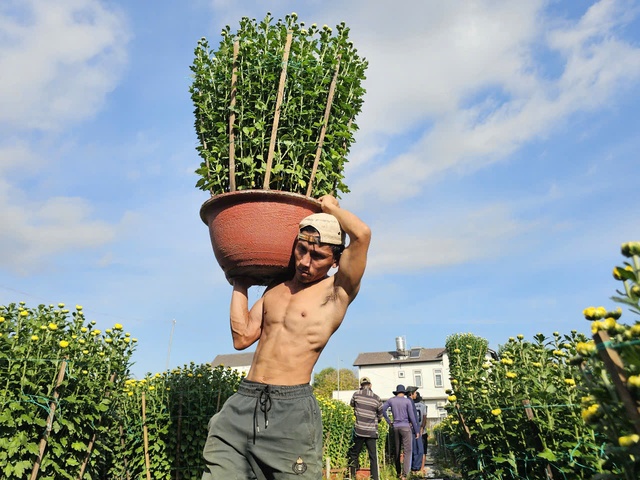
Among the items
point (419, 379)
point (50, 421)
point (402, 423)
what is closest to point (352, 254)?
point (50, 421)

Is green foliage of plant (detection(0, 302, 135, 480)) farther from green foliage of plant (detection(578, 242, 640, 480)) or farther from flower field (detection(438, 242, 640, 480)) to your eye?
green foliage of plant (detection(578, 242, 640, 480))

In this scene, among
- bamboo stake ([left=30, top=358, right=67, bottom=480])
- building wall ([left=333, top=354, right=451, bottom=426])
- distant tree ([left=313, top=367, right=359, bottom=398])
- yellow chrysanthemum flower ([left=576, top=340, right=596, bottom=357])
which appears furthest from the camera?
distant tree ([left=313, top=367, right=359, bottom=398])

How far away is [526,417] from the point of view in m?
3.63

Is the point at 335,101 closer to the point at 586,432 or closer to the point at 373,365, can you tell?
the point at 586,432

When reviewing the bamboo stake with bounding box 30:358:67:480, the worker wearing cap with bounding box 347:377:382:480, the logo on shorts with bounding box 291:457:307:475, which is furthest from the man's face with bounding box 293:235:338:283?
the worker wearing cap with bounding box 347:377:382:480

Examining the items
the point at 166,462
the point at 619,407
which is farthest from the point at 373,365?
the point at 619,407

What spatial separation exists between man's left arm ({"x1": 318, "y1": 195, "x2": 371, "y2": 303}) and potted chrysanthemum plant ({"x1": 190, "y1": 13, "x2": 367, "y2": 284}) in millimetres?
273

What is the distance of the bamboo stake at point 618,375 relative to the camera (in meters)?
1.27

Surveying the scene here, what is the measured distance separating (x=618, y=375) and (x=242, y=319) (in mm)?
2257

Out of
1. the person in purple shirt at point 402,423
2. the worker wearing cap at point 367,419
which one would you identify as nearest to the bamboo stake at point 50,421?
the worker wearing cap at point 367,419

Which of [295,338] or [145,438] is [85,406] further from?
[295,338]

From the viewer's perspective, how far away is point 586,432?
324 cm

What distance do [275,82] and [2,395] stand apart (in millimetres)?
3051

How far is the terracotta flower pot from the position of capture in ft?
9.68
